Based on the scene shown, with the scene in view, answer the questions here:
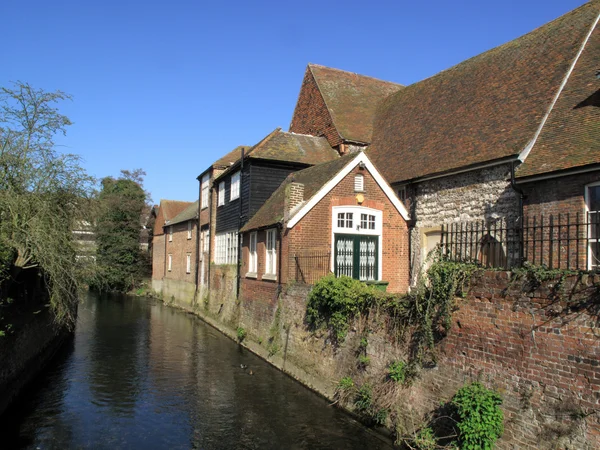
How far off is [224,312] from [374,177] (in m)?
10.3

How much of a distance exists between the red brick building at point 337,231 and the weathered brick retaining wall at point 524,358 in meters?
5.40

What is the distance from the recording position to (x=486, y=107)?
56.6 feet

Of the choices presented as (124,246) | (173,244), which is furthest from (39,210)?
(124,246)

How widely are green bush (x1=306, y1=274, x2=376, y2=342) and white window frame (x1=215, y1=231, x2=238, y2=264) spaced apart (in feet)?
31.5

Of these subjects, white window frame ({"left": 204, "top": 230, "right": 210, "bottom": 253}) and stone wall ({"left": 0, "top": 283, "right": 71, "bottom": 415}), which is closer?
stone wall ({"left": 0, "top": 283, "right": 71, "bottom": 415})

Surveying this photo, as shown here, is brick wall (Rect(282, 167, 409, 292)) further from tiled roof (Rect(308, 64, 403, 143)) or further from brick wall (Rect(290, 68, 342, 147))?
brick wall (Rect(290, 68, 342, 147))

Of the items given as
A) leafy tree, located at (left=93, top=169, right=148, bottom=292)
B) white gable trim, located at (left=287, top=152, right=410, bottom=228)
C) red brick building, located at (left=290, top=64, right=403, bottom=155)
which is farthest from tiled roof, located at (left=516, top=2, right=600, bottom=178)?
leafy tree, located at (left=93, top=169, right=148, bottom=292)

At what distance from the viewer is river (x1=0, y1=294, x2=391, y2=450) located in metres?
9.40

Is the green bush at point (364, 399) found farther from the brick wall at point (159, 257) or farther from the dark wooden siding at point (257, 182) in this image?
the brick wall at point (159, 257)

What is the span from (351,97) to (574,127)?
14.8 metres

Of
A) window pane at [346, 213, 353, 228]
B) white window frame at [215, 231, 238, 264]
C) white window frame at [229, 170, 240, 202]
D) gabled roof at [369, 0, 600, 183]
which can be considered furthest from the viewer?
white window frame at [229, 170, 240, 202]

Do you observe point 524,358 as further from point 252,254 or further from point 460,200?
point 252,254

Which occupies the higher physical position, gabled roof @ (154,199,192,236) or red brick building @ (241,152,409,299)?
gabled roof @ (154,199,192,236)

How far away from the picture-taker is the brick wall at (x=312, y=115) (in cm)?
2439
